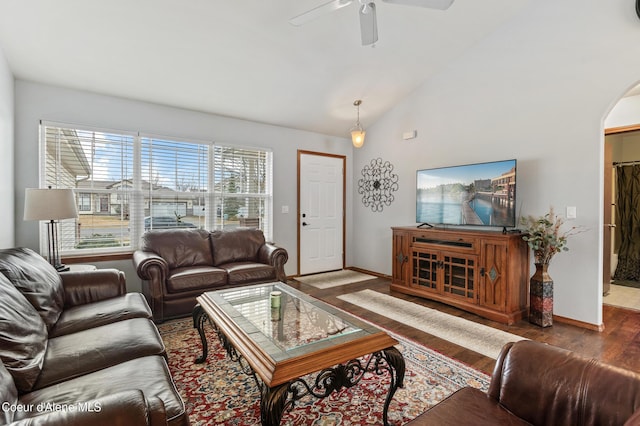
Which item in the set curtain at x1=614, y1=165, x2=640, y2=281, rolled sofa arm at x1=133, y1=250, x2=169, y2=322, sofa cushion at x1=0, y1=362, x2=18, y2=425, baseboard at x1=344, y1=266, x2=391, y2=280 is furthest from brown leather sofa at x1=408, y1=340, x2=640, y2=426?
curtain at x1=614, y1=165, x2=640, y2=281

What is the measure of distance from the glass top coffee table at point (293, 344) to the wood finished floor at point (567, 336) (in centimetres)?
105

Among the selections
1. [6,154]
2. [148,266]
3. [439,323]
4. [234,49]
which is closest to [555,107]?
[439,323]

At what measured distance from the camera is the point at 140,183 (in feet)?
12.7

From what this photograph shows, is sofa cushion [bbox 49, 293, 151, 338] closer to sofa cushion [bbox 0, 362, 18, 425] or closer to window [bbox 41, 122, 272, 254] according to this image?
sofa cushion [bbox 0, 362, 18, 425]

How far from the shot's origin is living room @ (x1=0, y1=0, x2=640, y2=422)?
2.97 m

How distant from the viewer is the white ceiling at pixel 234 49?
2695 millimetres

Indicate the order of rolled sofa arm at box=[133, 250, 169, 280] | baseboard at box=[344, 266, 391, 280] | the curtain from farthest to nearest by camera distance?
baseboard at box=[344, 266, 391, 280]
the curtain
rolled sofa arm at box=[133, 250, 169, 280]

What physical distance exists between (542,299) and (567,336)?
14.5 inches

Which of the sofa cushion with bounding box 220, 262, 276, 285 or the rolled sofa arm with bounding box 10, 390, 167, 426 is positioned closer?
the rolled sofa arm with bounding box 10, 390, 167, 426

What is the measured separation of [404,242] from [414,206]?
0.70 m

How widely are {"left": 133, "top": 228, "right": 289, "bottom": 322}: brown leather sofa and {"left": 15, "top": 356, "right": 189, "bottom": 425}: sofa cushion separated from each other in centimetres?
182

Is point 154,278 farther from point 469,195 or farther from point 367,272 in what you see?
point 469,195

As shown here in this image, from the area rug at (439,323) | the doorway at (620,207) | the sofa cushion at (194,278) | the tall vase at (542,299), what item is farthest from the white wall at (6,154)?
the doorway at (620,207)

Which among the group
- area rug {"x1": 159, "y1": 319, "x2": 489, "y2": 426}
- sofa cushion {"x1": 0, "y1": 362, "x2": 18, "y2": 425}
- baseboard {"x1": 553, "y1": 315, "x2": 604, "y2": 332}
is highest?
sofa cushion {"x1": 0, "y1": 362, "x2": 18, "y2": 425}
